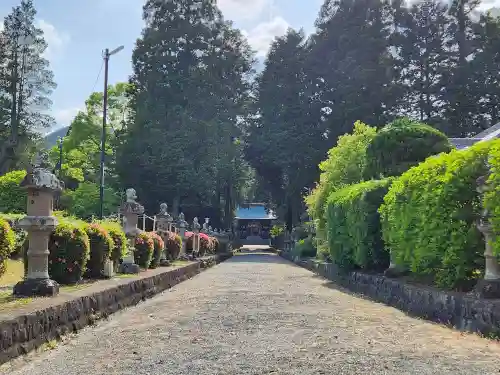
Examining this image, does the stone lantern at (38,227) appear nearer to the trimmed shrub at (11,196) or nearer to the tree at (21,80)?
the trimmed shrub at (11,196)

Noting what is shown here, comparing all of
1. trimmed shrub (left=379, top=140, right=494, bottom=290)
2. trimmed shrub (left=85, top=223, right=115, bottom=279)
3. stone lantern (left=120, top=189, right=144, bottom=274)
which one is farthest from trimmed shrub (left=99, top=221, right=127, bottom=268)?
trimmed shrub (left=379, top=140, right=494, bottom=290)

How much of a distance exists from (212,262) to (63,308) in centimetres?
2185

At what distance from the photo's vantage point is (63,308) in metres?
6.59

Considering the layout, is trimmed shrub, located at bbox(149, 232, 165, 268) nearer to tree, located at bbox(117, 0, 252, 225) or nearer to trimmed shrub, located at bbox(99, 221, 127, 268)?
trimmed shrub, located at bbox(99, 221, 127, 268)

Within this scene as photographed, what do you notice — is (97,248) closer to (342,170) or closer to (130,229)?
(130,229)

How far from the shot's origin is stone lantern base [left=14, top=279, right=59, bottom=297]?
7211 millimetres

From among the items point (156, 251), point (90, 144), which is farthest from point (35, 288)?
point (90, 144)

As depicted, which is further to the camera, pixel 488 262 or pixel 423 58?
pixel 423 58

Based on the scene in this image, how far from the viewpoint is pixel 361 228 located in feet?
44.7

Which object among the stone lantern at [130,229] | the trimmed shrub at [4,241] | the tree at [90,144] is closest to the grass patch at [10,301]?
the trimmed shrub at [4,241]

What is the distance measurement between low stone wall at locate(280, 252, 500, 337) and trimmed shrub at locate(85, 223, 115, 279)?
5.31 m

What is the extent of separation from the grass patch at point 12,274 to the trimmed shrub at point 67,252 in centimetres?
102

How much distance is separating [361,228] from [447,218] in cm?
537

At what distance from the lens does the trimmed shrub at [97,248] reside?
34.3ft
